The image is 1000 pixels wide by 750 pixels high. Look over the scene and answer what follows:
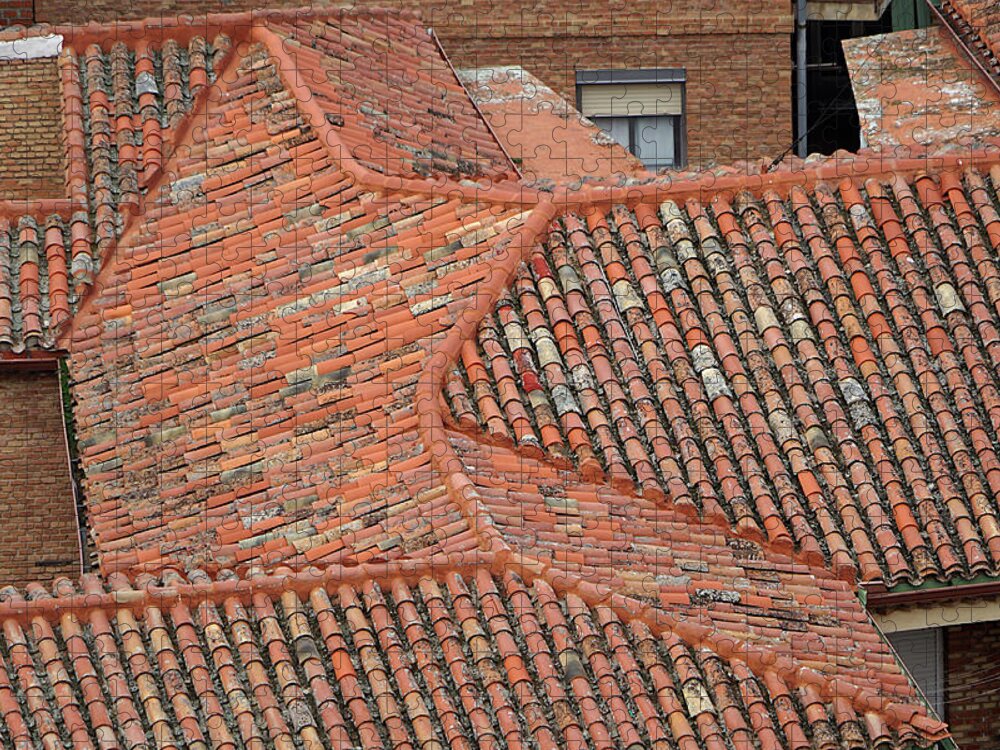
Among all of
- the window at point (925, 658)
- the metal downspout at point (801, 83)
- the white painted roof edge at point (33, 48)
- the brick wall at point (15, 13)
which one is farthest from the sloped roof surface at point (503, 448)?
the metal downspout at point (801, 83)

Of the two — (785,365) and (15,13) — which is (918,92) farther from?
(15,13)

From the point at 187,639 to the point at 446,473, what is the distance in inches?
91.7

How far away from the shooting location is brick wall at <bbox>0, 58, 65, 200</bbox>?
2069cm

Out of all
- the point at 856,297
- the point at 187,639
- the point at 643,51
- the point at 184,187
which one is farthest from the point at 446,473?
the point at 643,51

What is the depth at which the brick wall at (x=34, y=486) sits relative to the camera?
62.1 ft

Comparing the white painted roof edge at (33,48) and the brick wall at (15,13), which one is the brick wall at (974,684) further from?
the brick wall at (15,13)

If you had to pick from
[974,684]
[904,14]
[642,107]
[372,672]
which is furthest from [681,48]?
[372,672]

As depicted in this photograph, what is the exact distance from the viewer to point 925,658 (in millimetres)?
17906

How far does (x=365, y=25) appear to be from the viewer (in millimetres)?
22375

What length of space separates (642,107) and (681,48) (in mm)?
774

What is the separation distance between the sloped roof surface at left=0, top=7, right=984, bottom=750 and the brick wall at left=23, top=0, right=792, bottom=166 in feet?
20.9

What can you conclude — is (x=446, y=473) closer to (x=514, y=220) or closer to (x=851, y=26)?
(x=514, y=220)

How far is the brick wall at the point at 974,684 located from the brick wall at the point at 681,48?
9.33 m

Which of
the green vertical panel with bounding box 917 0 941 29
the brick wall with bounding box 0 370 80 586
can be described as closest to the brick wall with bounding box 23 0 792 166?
the green vertical panel with bounding box 917 0 941 29
